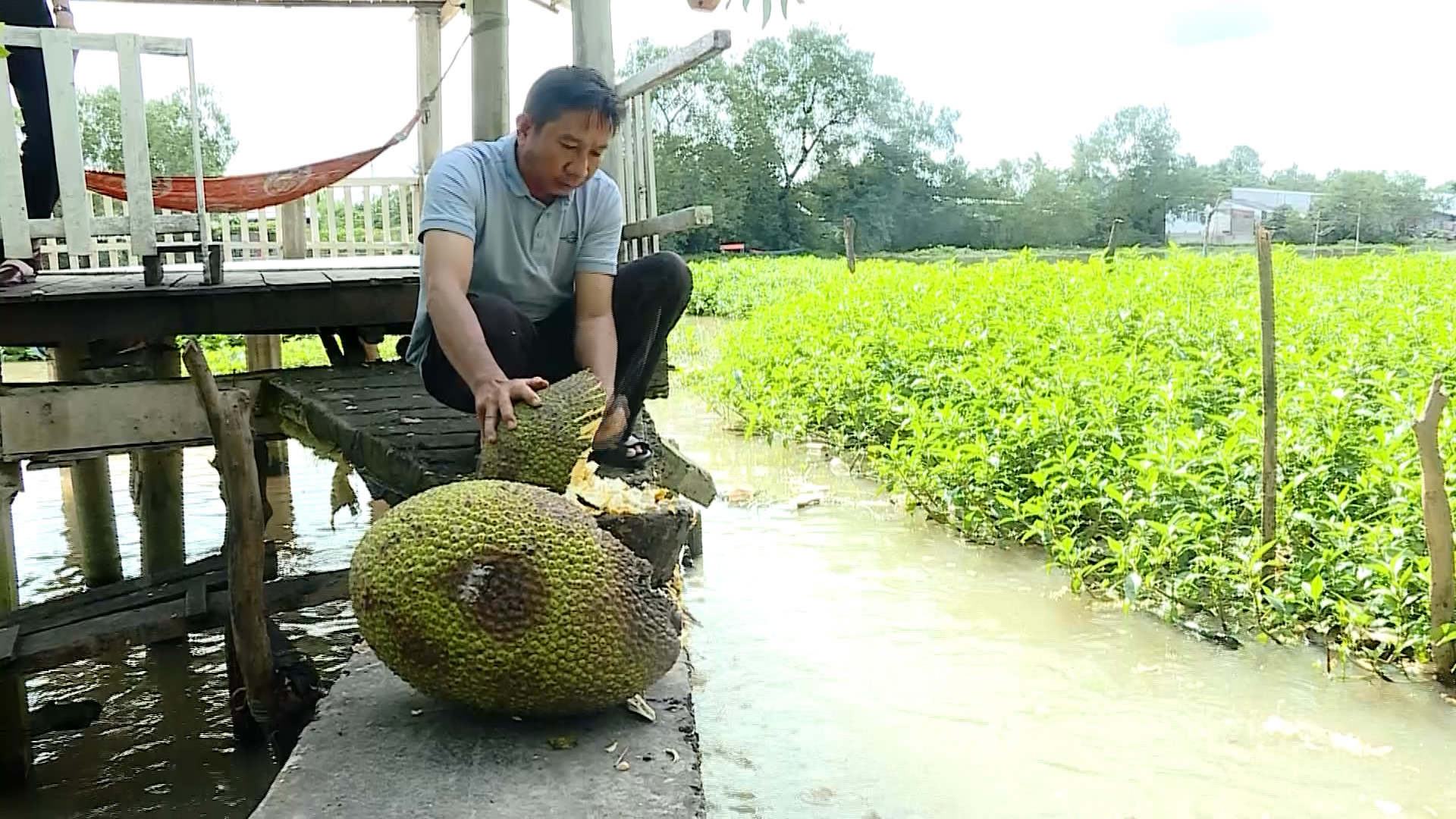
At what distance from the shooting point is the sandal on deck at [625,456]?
100 inches

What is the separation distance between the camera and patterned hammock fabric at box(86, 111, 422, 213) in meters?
5.43

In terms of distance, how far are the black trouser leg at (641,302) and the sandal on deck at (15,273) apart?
236cm

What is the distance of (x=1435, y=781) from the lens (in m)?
3.43

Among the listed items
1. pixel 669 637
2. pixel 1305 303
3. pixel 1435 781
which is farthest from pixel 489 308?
pixel 1305 303

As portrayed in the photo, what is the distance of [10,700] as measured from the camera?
3.44 metres

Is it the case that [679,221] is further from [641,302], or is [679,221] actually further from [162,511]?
[162,511]

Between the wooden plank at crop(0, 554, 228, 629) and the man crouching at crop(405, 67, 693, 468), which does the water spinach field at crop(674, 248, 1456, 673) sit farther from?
the wooden plank at crop(0, 554, 228, 629)

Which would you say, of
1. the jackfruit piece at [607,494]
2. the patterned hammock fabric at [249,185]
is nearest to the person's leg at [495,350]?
the jackfruit piece at [607,494]

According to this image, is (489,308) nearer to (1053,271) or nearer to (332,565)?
(332,565)

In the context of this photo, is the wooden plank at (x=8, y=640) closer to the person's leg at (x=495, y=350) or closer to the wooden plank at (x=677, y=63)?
the person's leg at (x=495, y=350)

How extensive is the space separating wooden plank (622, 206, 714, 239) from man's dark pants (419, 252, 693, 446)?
955 millimetres

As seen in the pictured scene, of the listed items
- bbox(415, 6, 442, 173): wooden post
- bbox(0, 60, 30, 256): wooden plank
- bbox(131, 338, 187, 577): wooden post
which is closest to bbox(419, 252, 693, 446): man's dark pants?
bbox(0, 60, 30, 256): wooden plank

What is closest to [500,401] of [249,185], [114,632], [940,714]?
[114,632]

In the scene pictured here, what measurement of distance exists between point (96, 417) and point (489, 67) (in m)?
2.64
